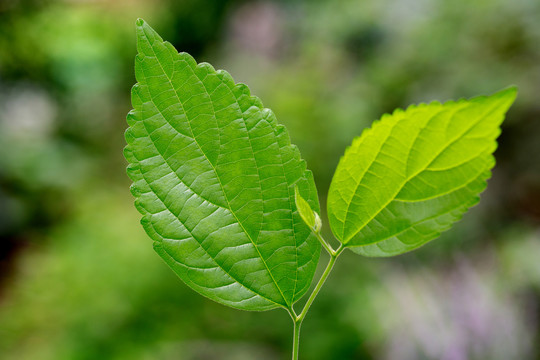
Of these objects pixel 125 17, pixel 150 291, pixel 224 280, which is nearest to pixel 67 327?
pixel 150 291

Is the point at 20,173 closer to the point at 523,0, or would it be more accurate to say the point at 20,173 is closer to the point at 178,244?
the point at 523,0

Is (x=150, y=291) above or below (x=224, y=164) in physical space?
below

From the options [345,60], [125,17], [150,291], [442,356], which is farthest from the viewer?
[125,17]

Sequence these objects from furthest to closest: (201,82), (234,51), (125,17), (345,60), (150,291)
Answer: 1. (125,17)
2. (234,51)
3. (345,60)
4. (150,291)
5. (201,82)

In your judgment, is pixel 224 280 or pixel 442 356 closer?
pixel 224 280

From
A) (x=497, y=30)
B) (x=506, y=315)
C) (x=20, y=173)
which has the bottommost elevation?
(x=506, y=315)

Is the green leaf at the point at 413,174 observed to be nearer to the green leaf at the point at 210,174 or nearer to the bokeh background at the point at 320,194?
the green leaf at the point at 210,174

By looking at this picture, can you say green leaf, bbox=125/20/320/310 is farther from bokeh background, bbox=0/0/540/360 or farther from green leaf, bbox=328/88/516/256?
bokeh background, bbox=0/0/540/360
